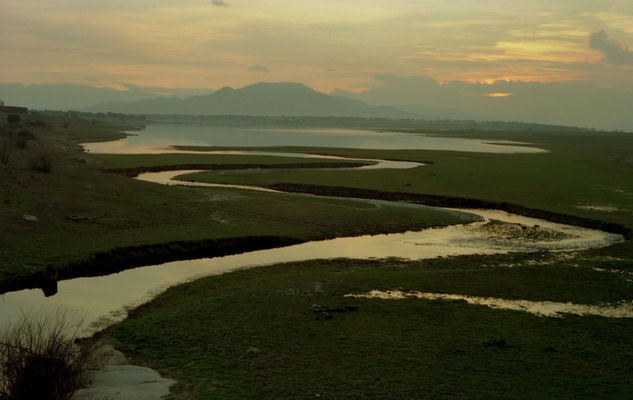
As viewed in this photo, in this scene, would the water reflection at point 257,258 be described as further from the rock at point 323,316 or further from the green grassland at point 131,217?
the rock at point 323,316

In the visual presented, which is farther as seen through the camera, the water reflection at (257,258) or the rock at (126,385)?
the water reflection at (257,258)

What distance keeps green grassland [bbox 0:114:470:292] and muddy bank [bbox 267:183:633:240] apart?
19.8 ft

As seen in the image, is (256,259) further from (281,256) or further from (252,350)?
(252,350)

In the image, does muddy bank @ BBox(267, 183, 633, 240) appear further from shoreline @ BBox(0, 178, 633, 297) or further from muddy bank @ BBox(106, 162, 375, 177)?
muddy bank @ BBox(106, 162, 375, 177)

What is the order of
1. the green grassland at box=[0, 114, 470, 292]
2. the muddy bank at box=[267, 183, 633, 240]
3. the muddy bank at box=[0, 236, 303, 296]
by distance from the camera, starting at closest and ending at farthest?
the muddy bank at box=[0, 236, 303, 296], the green grassland at box=[0, 114, 470, 292], the muddy bank at box=[267, 183, 633, 240]

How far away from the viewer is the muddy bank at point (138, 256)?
75.0 feet

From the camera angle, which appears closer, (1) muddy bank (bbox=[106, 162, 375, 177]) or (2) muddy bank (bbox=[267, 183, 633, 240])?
(2) muddy bank (bbox=[267, 183, 633, 240])

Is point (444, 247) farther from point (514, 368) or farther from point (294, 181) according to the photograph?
point (294, 181)

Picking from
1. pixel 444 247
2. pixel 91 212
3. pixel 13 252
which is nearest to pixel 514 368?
pixel 444 247

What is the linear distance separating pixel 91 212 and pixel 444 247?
21588 mm

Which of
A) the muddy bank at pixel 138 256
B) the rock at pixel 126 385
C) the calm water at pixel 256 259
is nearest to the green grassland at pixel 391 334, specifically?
the rock at pixel 126 385

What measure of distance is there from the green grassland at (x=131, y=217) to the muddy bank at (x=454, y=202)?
6034mm

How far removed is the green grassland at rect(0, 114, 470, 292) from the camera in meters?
26.8

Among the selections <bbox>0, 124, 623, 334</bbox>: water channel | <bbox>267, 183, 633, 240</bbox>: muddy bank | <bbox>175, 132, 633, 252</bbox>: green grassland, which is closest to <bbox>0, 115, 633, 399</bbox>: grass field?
<bbox>267, 183, 633, 240</bbox>: muddy bank
